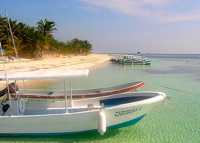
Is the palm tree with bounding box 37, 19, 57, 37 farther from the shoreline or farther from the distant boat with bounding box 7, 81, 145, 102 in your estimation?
the distant boat with bounding box 7, 81, 145, 102

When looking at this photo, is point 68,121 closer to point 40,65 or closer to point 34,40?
point 40,65

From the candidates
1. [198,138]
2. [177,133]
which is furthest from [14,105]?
[198,138]

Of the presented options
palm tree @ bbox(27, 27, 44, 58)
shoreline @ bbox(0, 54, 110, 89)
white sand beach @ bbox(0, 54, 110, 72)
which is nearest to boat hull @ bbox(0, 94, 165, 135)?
shoreline @ bbox(0, 54, 110, 89)

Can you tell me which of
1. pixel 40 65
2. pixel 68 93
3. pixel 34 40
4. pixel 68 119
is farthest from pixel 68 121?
pixel 34 40

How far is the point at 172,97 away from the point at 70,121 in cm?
811

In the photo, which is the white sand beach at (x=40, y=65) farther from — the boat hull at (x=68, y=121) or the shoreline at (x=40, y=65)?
the boat hull at (x=68, y=121)

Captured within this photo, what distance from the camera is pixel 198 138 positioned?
6.23 meters

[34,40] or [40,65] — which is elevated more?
[34,40]

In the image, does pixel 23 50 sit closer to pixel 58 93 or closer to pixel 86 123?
pixel 58 93

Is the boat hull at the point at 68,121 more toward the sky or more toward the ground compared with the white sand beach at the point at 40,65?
more toward the ground

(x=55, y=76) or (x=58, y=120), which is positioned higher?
(x=55, y=76)

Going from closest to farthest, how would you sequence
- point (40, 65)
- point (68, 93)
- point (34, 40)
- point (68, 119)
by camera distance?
point (68, 119)
point (68, 93)
point (40, 65)
point (34, 40)

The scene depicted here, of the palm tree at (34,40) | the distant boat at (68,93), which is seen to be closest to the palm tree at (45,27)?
the palm tree at (34,40)

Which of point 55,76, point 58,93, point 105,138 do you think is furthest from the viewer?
point 58,93
